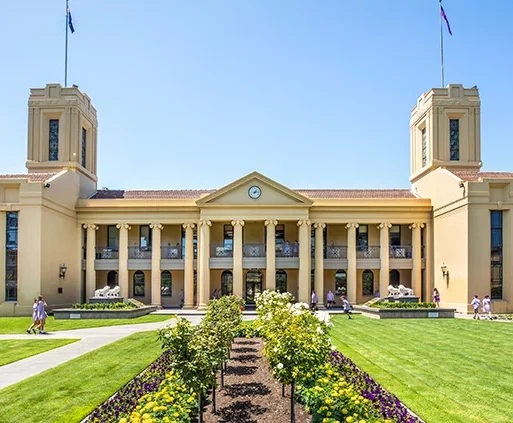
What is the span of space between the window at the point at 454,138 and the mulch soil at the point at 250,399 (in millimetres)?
29977

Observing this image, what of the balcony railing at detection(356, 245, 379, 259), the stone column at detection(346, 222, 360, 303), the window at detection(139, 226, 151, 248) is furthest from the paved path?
the balcony railing at detection(356, 245, 379, 259)

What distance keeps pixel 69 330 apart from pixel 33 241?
34.0 ft

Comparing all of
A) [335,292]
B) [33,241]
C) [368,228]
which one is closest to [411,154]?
[368,228]

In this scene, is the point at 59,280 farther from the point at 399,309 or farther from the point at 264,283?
the point at 399,309

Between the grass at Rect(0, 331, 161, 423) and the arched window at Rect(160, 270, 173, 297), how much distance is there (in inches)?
947

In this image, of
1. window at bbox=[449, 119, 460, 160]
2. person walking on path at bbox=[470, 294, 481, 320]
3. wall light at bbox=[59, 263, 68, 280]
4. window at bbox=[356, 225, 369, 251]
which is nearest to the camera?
person walking on path at bbox=[470, 294, 481, 320]

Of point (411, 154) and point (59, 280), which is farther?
point (411, 154)

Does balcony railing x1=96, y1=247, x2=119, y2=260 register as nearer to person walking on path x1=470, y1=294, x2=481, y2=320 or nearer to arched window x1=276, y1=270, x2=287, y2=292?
arched window x1=276, y1=270, x2=287, y2=292

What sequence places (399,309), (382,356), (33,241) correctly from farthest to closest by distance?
(33,241) < (399,309) < (382,356)

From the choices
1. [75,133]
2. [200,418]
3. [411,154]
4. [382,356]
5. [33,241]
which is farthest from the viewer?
[411,154]

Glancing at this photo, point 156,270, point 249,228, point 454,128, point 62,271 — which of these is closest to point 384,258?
point 249,228

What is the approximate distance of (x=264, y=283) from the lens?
41250 mm

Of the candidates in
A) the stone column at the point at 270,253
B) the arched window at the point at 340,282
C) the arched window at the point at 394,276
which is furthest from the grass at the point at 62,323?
the arched window at the point at 394,276

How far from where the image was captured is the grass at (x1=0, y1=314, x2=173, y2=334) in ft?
84.1
